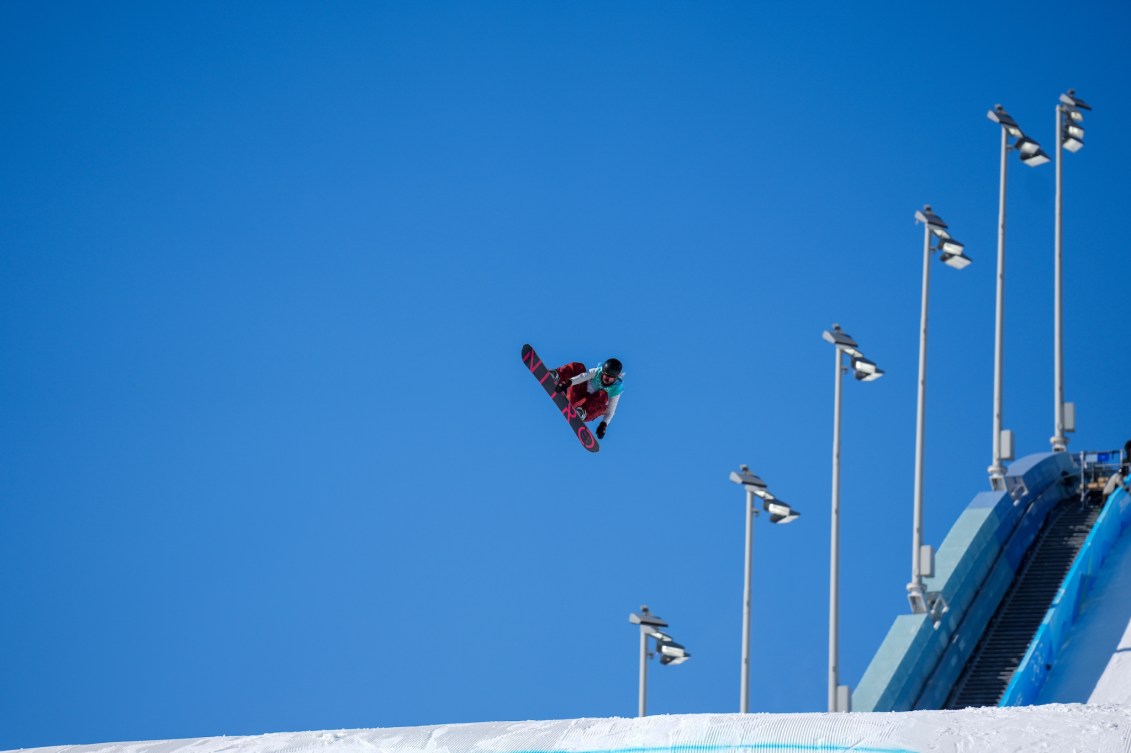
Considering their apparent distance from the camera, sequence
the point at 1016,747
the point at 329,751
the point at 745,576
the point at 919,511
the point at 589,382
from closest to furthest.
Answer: the point at 1016,747 < the point at 329,751 < the point at 589,382 < the point at 745,576 < the point at 919,511

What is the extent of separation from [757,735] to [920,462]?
71.4ft

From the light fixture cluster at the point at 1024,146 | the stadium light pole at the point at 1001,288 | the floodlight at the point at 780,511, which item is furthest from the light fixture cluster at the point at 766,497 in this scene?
the light fixture cluster at the point at 1024,146

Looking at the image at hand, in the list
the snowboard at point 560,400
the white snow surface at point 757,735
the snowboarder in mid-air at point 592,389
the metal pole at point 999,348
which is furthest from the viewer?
the metal pole at point 999,348

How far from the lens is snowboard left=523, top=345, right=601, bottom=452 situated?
20281 mm

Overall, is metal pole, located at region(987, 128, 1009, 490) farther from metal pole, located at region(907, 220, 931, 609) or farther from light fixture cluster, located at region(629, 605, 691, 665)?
light fixture cluster, located at region(629, 605, 691, 665)

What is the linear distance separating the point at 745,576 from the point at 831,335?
4.14 m

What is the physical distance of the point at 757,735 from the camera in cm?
1030

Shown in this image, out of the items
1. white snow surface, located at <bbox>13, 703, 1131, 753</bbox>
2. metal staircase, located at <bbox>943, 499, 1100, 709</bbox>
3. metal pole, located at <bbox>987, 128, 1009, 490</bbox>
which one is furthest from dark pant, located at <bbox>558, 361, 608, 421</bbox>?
metal pole, located at <bbox>987, 128, 1009, 490</bbox>

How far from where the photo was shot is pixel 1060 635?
2417cm

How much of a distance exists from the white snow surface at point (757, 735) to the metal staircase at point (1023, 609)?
1328 cm

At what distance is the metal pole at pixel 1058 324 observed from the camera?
35050mm

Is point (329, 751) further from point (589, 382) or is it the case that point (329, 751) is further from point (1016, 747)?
point (589, 382)

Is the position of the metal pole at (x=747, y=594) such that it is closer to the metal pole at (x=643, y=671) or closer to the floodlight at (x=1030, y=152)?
the metal pole at (x=643, y=671)

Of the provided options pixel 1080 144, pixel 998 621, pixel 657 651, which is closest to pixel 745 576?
pixel 657 651
